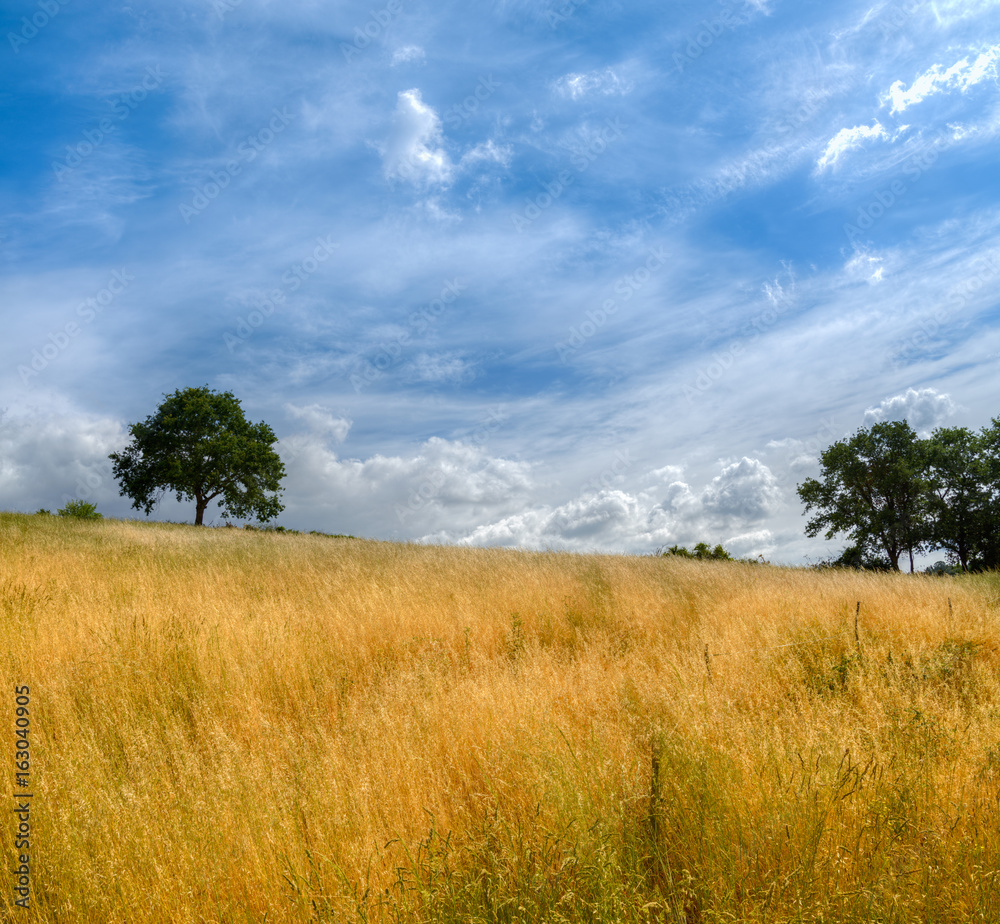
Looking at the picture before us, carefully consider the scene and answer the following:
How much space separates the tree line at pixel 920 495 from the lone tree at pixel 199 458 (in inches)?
1414

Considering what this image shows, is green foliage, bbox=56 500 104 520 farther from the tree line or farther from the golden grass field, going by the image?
the tree line

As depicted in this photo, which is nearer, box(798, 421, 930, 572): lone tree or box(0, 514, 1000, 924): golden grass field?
box(0, 514, 1000, 924): golden grass field

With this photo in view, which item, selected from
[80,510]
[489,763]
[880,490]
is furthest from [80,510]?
[880,490]

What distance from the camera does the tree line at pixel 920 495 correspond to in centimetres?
3002

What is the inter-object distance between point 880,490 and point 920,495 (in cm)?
184

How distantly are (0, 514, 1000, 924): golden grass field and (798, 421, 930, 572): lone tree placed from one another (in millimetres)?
27126

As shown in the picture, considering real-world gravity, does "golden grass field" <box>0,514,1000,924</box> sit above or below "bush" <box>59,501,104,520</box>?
below

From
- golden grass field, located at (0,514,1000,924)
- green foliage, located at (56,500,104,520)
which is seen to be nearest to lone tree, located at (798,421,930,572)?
golden grass field, located at (0,514,1000,924)

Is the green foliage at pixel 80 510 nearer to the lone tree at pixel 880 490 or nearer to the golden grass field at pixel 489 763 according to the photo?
the golden grass field at pixel 489 763

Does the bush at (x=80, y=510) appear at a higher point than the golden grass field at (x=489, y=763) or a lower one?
higher

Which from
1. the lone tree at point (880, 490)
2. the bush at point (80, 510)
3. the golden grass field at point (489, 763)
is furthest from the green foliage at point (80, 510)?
the lone tree at point (880, 490)

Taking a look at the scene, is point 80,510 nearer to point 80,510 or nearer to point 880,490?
Answer: point 80,510

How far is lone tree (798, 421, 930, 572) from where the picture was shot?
3072 centimetres

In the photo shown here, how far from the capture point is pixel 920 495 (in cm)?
3059
